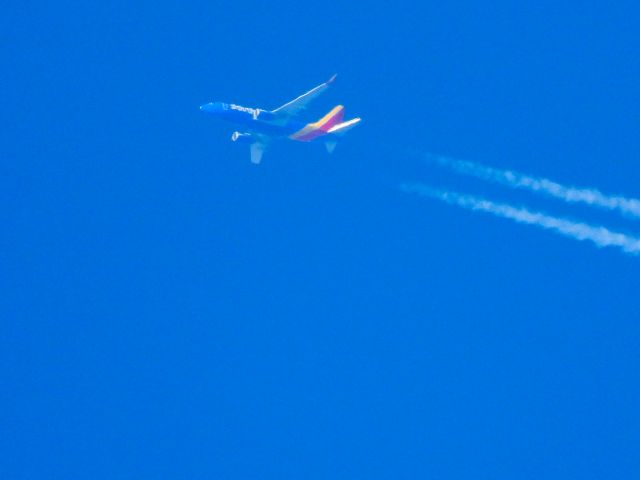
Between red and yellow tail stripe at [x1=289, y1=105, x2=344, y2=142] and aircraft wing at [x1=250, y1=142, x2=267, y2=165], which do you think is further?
aircraft wing at [x1=250, y1=142, x2=267, y2=165]

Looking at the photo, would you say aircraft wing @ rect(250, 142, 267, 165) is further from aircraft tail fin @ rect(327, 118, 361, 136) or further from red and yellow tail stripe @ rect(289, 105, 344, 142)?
aircraft tail fin @ rect(327, 118, 361, 136)

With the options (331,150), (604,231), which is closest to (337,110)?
(331,150)

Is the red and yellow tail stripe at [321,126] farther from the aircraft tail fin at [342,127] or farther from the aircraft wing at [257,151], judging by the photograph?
the aircraft wing at [257,151]

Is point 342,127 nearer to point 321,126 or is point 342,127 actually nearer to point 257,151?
point 321,126

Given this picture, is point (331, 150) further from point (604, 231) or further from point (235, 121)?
point (604, 231)

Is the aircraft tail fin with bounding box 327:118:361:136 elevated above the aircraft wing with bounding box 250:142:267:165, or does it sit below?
above

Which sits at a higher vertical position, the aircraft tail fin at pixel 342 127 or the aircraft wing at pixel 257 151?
the aircraft tail fin at pixel 342 127
